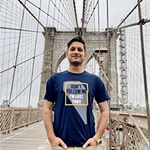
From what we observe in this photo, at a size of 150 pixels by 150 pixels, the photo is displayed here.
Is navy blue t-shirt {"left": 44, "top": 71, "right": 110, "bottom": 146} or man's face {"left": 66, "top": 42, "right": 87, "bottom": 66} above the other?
man's face {"left": 66, "top": 42, "right": 87, "bottom": 66}

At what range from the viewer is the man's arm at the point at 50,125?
809mm

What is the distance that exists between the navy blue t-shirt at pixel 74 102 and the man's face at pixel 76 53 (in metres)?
0.05

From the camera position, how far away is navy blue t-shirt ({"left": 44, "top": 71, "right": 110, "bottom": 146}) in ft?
2.69

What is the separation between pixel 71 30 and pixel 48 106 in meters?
12.8

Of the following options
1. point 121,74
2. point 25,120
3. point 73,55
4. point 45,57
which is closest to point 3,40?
point 25,120

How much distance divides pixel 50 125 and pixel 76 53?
326mm

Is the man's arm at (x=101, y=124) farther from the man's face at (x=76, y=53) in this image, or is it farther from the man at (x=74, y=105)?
the man's face at (x=76, y=53)

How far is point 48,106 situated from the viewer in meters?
0.90

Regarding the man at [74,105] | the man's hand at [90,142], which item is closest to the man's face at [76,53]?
the man at [74,105]

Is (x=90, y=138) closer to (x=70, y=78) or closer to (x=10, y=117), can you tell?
(x=70, y=78)

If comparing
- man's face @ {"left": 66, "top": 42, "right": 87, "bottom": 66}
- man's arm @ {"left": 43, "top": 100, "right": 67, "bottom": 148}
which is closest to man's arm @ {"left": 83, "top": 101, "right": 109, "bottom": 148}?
man's arm @ {"left": 43, "top": 100, "right": 67, "bottom": 148}

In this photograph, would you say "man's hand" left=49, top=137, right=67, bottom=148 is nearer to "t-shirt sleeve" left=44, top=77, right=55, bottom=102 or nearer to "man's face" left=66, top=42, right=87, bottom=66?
"t-shirt sleeve" left=44, top=77, right=55, bottom=102

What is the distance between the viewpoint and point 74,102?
84 centimetres

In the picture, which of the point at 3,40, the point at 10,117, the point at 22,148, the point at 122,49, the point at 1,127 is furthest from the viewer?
the point at 122,49
